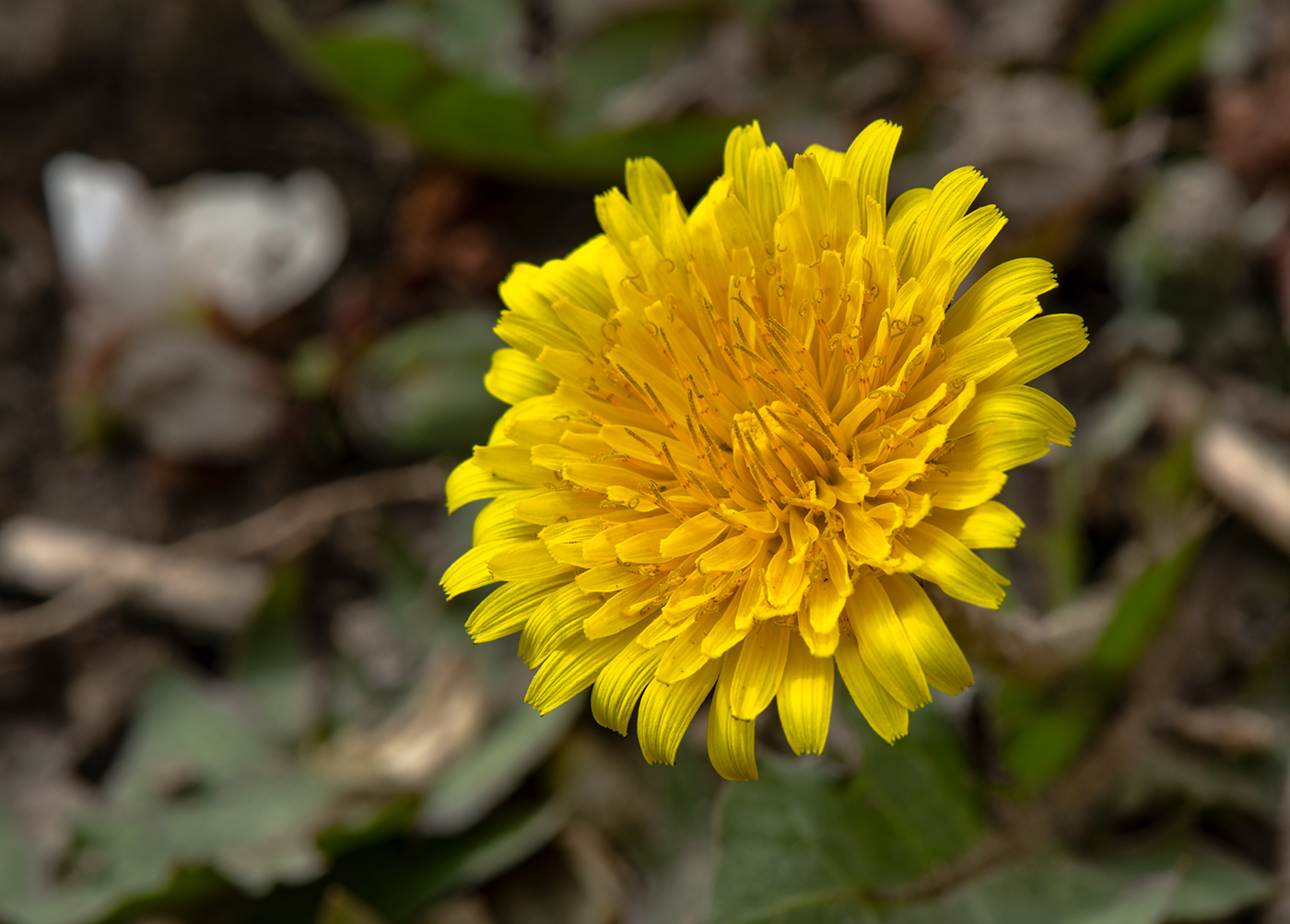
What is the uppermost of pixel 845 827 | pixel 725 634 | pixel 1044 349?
pixel 1044 349

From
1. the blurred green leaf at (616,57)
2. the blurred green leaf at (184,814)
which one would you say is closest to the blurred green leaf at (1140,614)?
the blurred green leaf at (184,814)

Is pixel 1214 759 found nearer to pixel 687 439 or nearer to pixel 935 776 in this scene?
pixel 935 776

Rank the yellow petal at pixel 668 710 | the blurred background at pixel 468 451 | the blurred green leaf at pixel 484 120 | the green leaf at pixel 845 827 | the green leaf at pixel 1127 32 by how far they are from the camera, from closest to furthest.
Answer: the yellow petal at pixel 668 710 → the green leaf at pixel 845 827 → the blurred background at pixel 468 451 → the green leaf at pixel 1127 32 → the blurred green leaf at pixel 484 120

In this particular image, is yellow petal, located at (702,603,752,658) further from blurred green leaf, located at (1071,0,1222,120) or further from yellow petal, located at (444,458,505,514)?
blurred green leaf, located at (1071,0,1222,120)

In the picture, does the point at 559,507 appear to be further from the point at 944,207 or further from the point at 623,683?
the point at 944,207

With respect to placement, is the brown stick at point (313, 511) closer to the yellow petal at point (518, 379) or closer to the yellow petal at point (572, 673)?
the yellow petal at point (518, 379)

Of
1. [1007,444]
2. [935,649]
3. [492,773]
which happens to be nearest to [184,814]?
[492,773]

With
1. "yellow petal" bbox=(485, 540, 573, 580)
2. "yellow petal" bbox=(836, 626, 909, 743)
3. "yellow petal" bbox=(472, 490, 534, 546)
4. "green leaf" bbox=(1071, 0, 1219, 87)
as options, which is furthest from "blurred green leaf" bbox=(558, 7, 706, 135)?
"yellow petal" bbox=(836, 626, 909, 743)

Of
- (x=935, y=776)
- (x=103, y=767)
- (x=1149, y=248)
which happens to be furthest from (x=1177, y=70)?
(x=103, y=767)
